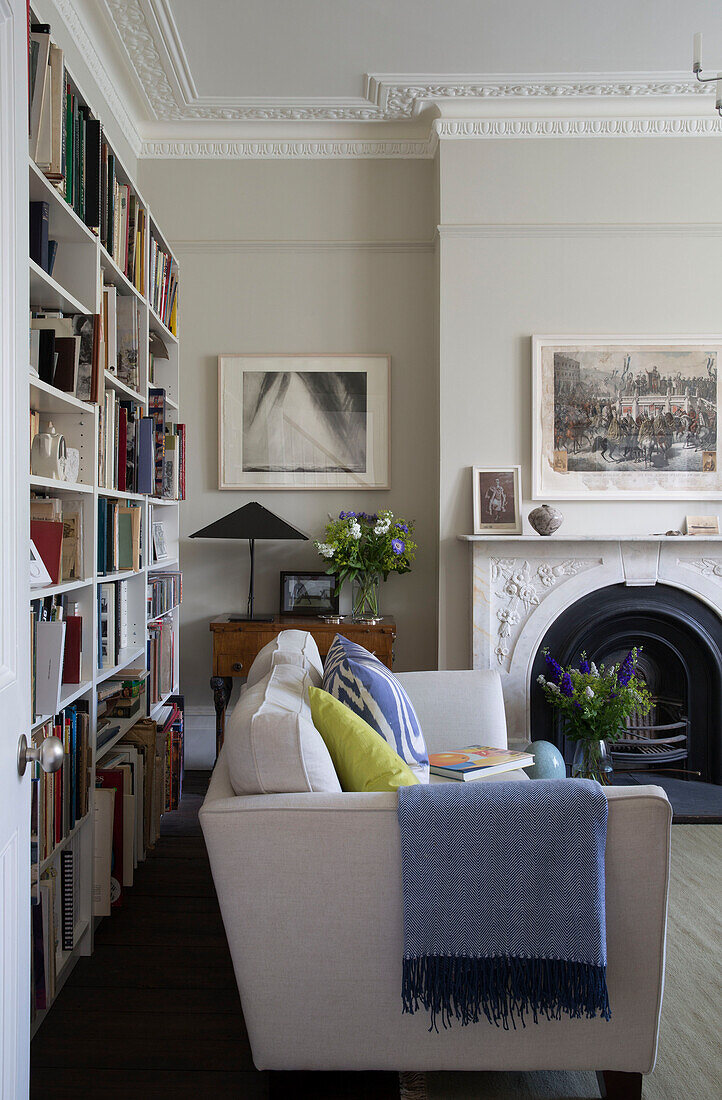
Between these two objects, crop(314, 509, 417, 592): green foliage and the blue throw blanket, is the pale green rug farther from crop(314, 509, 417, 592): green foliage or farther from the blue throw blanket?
crop(314, 509, 417, 592): green foliage

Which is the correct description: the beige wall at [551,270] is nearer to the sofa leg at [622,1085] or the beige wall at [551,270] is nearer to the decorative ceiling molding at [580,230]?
the decorative ceiling molding at [580,230]

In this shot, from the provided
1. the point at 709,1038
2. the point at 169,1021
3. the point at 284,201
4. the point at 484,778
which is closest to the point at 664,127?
the point at 284,201

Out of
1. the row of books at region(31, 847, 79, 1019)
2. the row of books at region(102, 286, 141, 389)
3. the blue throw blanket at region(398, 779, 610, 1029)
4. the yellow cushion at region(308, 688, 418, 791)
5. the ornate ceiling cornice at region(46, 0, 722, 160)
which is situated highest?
the ornate ceiling cornice at region(46, 0, 722, 160)

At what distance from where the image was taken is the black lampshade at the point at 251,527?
12.4ft

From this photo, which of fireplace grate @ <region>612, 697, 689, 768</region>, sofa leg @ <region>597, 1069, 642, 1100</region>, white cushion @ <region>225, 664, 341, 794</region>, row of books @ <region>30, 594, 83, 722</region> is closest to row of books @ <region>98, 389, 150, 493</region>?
row of books @ <region>30, 594, 83, 722</region>

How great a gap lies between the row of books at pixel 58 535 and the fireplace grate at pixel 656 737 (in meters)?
2.65

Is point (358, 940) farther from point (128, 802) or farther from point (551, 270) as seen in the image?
point (551, 270)

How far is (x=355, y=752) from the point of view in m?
1.76

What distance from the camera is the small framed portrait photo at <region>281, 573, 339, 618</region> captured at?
13.1 feet

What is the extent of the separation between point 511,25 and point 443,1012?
351 centimetres

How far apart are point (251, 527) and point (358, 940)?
97.9 inches

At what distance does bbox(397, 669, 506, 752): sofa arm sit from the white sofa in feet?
3.97

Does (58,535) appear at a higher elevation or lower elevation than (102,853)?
higher

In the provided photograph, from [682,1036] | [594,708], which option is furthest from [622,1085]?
[594,708]
